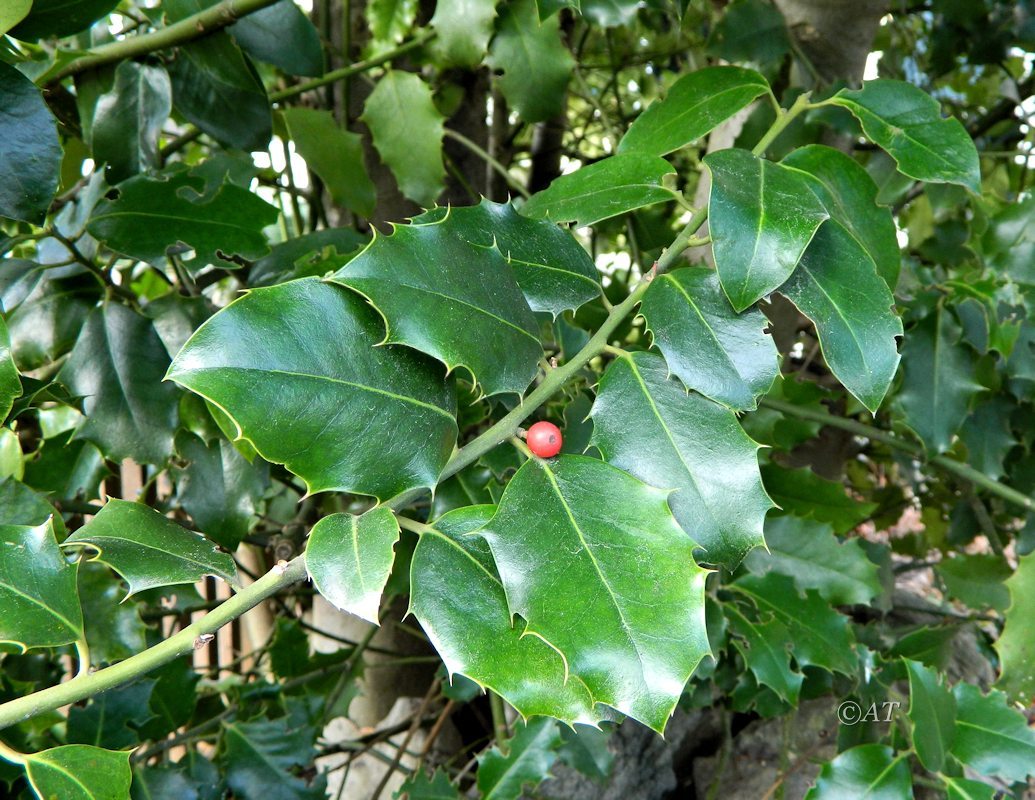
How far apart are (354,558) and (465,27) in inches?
27.5

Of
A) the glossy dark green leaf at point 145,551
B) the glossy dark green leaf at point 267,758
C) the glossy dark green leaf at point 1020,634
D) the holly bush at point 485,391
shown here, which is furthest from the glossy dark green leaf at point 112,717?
the glossy dark green leaf at point 1020,634

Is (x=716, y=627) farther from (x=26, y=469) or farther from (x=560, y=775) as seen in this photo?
(x=26, y=469)

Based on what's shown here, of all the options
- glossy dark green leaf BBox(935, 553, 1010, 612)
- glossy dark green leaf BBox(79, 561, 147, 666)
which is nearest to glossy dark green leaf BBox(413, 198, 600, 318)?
glossy dark green leaf BBox(79, 561, 147, 666)

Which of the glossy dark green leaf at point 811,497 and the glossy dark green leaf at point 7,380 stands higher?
the glossy dark green leaf at point 7,380

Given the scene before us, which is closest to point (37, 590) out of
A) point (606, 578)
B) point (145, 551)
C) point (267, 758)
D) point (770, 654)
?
point (145, 551)

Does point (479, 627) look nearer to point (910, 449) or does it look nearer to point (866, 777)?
point (866, 777)

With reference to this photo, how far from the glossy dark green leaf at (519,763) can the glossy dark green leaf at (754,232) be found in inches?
20.4

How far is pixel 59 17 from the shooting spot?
2.25 feet

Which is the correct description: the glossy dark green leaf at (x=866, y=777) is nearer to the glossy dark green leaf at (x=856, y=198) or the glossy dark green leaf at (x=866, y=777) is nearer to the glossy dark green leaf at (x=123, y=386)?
the glossy dark green leaf at (x=856, y=198)

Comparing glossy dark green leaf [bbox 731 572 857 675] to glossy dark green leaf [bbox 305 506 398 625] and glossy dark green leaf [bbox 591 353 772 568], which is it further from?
glossy dark green leaf [bbox 305 506 398 625]

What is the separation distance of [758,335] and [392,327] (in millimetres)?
210

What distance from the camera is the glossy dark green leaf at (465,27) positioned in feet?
3.00

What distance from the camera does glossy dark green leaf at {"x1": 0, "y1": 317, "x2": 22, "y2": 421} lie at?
0.48 meters

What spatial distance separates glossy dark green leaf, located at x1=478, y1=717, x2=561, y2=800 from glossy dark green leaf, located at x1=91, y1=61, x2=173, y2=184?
64cm
